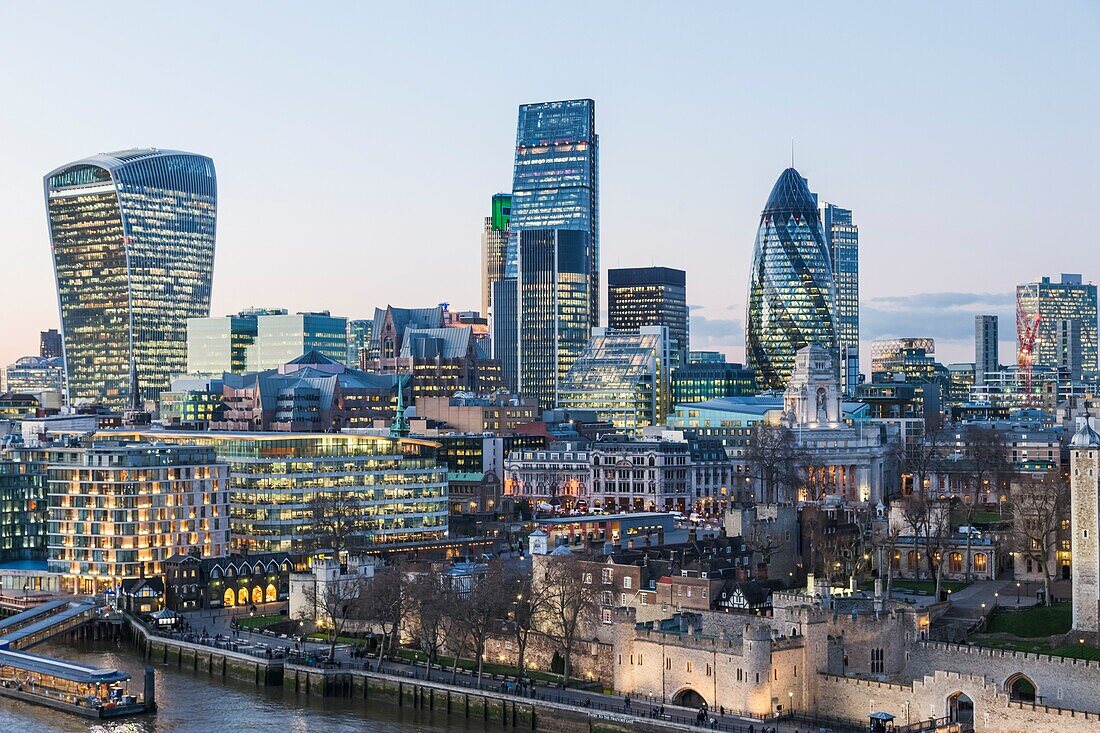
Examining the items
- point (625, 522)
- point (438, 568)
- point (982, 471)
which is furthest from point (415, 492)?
point (982, 471)

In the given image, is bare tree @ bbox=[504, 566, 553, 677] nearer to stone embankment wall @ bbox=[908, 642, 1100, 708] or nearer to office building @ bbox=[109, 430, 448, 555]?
stone embankment wall @ bbox=[908, 642, 1100, 708]

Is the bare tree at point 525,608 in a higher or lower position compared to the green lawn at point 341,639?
higher

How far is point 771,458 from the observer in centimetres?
16925

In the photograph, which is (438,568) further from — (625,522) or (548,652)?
(625,522)

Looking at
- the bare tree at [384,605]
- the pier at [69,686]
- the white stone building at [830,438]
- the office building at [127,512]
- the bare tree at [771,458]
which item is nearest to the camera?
the pier at [69,686]

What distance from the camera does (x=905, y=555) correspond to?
117688 mm

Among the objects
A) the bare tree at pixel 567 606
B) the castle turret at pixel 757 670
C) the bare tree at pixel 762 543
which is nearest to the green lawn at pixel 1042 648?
the castle turret at pixel 757 670

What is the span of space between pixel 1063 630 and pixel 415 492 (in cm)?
6647

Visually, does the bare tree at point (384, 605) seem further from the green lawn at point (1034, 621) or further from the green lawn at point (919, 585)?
the green lawn at point (1034, 621)

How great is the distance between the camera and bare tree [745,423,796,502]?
169m

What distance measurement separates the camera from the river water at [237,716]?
3287 inches

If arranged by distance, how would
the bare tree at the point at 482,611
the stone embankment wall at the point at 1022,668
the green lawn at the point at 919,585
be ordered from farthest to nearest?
the green lawn at the point at 919,585
the bare tree at the point at 482,611
the stone embankment wall at the point at 1022,668

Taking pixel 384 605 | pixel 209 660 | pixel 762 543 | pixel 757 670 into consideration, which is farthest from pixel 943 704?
pixel 209 660

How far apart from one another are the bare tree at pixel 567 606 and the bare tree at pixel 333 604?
12698 mm
